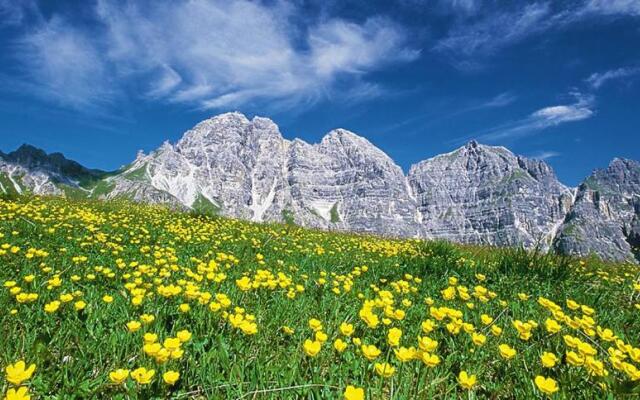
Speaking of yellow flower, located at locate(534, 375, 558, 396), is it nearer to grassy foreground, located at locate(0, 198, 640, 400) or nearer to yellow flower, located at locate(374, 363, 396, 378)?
grassy foreground, located at locate(0, 198, 640, 400)

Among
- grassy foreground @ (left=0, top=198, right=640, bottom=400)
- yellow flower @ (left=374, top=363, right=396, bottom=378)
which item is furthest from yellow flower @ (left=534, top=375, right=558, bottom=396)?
yellow flower @ (left=374, top=363, right=396, bottom=378)

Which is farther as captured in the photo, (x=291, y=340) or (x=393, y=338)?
(x=291, y=340)

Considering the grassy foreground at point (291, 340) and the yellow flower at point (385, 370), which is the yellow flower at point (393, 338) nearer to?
the grassy foreground at point (291, 340)

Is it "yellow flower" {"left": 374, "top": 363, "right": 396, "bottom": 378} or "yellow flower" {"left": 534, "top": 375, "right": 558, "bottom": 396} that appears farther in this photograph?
"yellow flower" {"left": 374, "top": 363, "right": 396, "bottom": 378}

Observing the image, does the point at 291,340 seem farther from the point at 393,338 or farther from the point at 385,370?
the point at 385,370

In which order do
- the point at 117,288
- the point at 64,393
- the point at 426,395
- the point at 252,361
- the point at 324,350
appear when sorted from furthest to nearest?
the point at 117,288 → the point at 324,350 → the point at 252,361 → the point at 426,395 → the point at 64,393

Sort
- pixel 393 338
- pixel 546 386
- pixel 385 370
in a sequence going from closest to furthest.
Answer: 1. pixel 546 386
2. pixel 385 370
3. pixel 393 338

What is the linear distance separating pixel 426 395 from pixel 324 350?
93 cm

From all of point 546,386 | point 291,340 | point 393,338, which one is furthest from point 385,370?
point 291,340

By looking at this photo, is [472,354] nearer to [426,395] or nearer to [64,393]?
[426,395]

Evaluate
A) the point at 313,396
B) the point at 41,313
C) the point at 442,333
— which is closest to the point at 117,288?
the point at 41,313

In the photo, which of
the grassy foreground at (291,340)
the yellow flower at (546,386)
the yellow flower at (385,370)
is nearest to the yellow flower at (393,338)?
the grassy foreground at (291,340)

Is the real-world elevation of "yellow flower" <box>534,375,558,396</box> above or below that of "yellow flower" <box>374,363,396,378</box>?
above

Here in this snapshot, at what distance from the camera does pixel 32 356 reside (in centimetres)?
269
